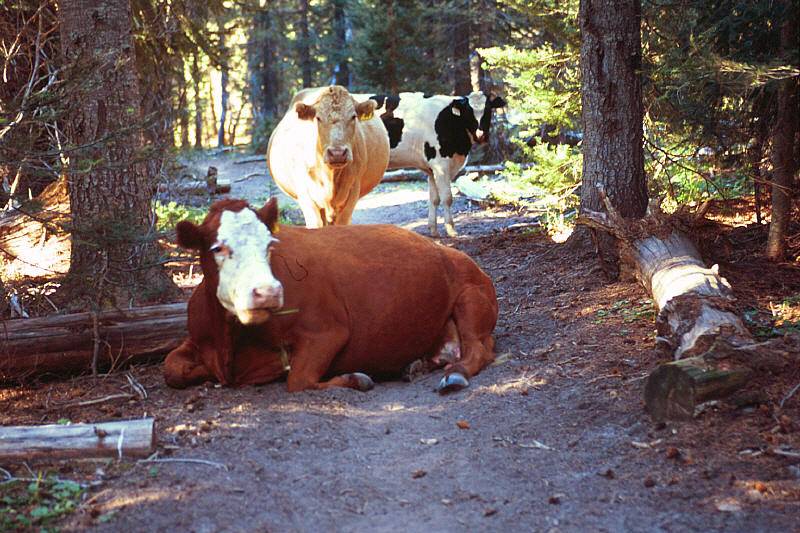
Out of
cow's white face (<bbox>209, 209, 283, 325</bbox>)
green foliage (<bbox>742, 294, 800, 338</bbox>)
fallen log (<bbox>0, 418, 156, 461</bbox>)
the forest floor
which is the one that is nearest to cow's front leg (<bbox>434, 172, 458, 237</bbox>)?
the forest floor

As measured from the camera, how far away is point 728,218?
11000mm

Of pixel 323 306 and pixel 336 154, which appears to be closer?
pixel 323 306

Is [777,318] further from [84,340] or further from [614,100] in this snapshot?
[84,340]

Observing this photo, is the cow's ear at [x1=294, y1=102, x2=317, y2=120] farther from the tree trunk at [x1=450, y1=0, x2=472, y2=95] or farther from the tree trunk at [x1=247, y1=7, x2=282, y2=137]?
the tree trunk at [x1=247, y1=7, x2=282, y2=137]

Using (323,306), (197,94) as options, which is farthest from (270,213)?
(197,94)

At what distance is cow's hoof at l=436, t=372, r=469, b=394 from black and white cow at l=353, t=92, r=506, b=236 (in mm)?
9993

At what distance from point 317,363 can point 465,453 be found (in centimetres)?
166

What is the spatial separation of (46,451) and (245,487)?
46.5 inches

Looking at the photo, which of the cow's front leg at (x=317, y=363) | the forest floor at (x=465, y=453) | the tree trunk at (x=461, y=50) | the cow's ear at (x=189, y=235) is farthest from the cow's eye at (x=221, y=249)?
the tree trunk at (x=461, y=50)

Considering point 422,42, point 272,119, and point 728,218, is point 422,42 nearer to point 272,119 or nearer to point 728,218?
point 272,119

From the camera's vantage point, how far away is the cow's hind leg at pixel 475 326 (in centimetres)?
686

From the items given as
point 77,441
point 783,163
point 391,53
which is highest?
point 391,53

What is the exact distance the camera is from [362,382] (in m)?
6.40

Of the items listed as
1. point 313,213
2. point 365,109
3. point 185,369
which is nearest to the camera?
point 185,369
